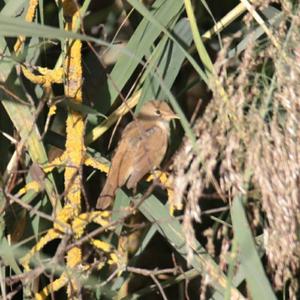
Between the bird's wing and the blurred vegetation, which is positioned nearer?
the blurred vegetation

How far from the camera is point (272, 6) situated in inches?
71.2

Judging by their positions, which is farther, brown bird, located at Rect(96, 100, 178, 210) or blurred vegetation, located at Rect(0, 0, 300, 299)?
brown bird, located at Rect(96, 100, 178, 210)

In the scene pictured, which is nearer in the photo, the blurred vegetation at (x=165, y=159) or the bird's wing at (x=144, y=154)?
the blurred vegetation at (x=165, y=159)

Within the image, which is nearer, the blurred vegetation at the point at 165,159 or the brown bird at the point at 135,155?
the blurred vegetation at the point at 165,159

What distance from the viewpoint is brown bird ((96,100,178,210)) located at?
Answer: 1.66 m

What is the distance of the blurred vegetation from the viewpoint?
1.17 metres

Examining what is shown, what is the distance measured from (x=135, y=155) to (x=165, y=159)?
0.22m

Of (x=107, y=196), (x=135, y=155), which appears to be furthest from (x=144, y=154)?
(x=107, y=196)

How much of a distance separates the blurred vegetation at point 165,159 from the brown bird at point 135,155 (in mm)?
37

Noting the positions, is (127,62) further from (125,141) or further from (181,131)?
(181,131)

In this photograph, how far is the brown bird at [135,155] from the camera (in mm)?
1661

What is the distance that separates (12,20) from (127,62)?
426mm

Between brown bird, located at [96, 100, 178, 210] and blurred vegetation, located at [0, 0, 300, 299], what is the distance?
4 centimetres

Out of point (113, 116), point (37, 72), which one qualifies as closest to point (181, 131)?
point (113, 116)
